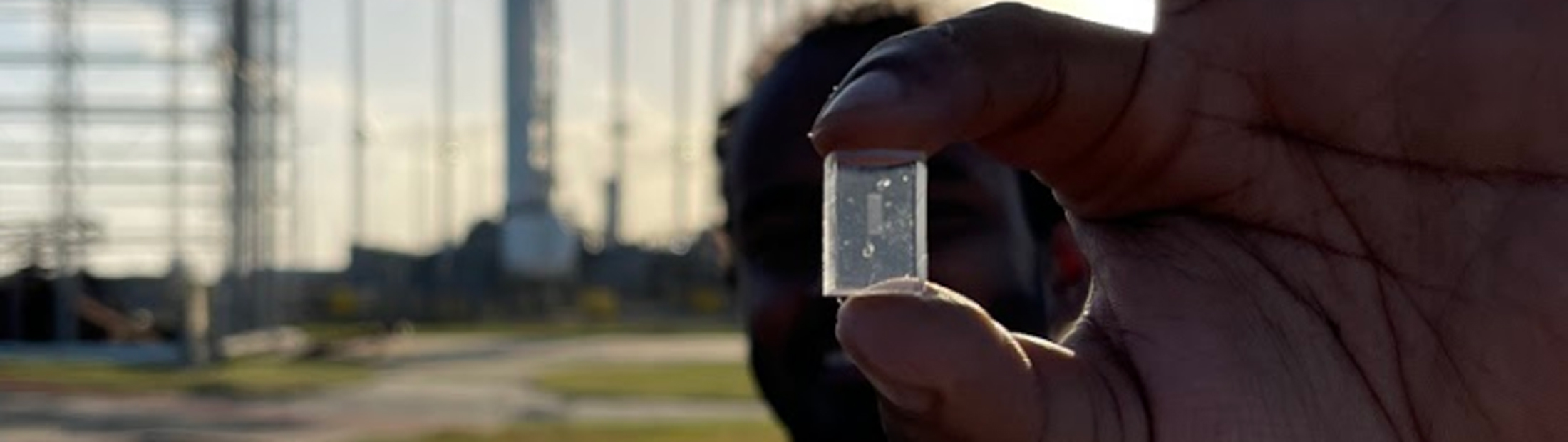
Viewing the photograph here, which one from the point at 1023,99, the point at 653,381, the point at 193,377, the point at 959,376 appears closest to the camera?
the point at 959,376

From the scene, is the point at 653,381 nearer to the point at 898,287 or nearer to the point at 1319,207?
the point at 1319,207

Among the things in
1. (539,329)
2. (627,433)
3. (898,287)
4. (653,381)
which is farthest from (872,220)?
(539,329)

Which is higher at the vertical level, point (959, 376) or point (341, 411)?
point (959, 376)

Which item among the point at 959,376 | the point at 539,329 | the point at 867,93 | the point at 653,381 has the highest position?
the point at 867,93

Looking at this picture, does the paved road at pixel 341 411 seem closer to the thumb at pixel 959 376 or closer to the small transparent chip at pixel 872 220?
the thumb at pixel 959 376

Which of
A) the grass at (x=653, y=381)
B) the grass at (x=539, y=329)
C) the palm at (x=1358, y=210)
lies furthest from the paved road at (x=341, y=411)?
the grass at (x=539, y=329)

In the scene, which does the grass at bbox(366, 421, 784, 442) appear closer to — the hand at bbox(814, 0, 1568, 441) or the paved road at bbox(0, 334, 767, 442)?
the paved road at bbox(0, 334, 767, 442)

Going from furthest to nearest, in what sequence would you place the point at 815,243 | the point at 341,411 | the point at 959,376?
the point at 341,411 → the point at 815,243 → the point at 959,376
